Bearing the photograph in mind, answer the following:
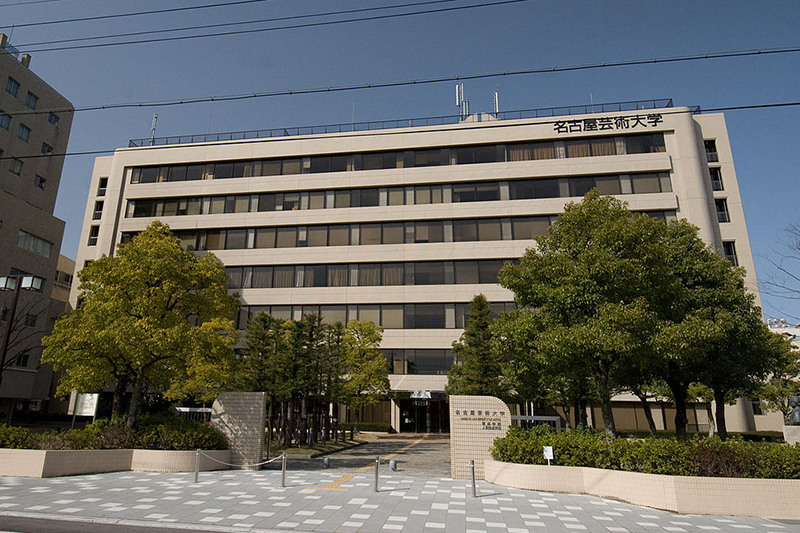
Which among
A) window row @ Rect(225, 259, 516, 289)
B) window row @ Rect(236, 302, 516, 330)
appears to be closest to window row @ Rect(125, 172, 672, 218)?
window row @ Rect(225, 259, 516, 289)

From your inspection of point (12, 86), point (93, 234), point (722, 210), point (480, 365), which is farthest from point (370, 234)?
point (722, 210)

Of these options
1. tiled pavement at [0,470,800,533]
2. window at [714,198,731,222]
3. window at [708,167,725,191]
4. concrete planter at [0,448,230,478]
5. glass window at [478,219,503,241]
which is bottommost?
tiled pavement at [0,470,800,533]

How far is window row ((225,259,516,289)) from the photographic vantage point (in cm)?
4078

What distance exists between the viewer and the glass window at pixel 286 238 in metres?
44.0

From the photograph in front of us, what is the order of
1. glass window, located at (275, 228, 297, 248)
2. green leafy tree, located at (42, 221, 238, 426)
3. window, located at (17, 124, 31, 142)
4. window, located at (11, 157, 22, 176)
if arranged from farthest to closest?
glass window, located at (275, 228, 297, 248), window, located at (17, 124, 31, 142), window, located at (11, 157, 22, 176), green leafy tree, located at (42, 221, 238, 426)

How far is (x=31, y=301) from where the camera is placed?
113 ft

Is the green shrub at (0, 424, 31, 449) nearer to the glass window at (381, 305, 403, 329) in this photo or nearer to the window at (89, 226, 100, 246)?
the glass window at (381, 305, 403, 329)

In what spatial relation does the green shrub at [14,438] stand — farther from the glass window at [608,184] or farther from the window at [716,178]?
the window at [716,178]

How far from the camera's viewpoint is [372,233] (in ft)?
142

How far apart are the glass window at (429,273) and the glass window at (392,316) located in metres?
2.82

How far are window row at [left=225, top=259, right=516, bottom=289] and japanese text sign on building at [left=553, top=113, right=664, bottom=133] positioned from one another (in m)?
13.5

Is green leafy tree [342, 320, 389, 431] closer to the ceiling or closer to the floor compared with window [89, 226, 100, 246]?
closer to the floor

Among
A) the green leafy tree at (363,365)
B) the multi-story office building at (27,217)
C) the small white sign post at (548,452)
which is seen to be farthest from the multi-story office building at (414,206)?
the small white sign post at (548,452)

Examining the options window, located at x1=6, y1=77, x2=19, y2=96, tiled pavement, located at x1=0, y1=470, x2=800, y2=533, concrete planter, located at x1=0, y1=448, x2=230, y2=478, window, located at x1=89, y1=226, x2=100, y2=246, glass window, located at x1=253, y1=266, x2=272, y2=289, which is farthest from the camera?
window, located at x1=89, y1=226, x2=100, y2=246
